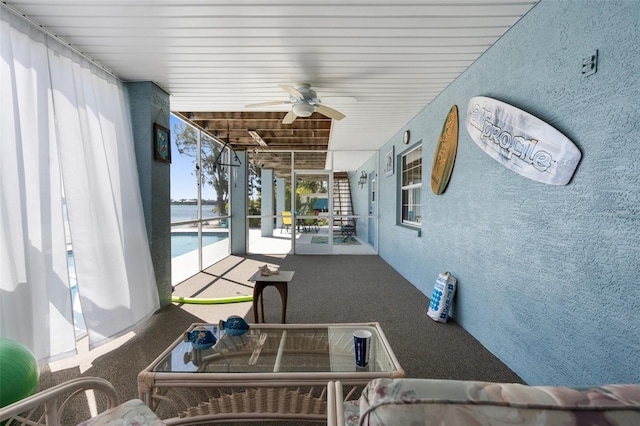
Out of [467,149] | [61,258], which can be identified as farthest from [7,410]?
[467,149]

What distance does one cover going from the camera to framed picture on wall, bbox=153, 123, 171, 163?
3.20m

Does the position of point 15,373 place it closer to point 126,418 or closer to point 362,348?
point 126,418

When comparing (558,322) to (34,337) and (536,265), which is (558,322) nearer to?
(536,265)

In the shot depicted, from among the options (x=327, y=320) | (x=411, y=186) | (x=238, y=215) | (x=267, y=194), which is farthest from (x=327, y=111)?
(x=267, y=194)

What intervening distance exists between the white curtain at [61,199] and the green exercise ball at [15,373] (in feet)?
1.57

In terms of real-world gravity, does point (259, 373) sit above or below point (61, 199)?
below

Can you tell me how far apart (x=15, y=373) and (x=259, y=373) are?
3.96 ft

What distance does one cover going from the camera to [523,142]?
198 cm

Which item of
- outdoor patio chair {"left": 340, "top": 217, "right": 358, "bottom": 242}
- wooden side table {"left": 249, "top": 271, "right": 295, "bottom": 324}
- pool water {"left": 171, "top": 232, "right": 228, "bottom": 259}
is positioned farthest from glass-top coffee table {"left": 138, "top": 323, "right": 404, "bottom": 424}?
outdoor patio chair {"left": 340, "top": 217, "right": 358, "bottom": 242}

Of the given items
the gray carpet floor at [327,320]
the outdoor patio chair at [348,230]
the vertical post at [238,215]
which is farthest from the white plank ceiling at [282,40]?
the outdoor patio chair at [348,230]

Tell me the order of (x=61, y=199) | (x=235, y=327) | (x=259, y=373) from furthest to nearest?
(x=61, y=199)
(x=235, y=327)
(x=259, y=373)

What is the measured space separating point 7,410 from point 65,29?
2.50 m

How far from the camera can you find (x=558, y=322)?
1764 mm

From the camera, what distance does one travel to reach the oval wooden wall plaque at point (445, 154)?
3072 millimetres
